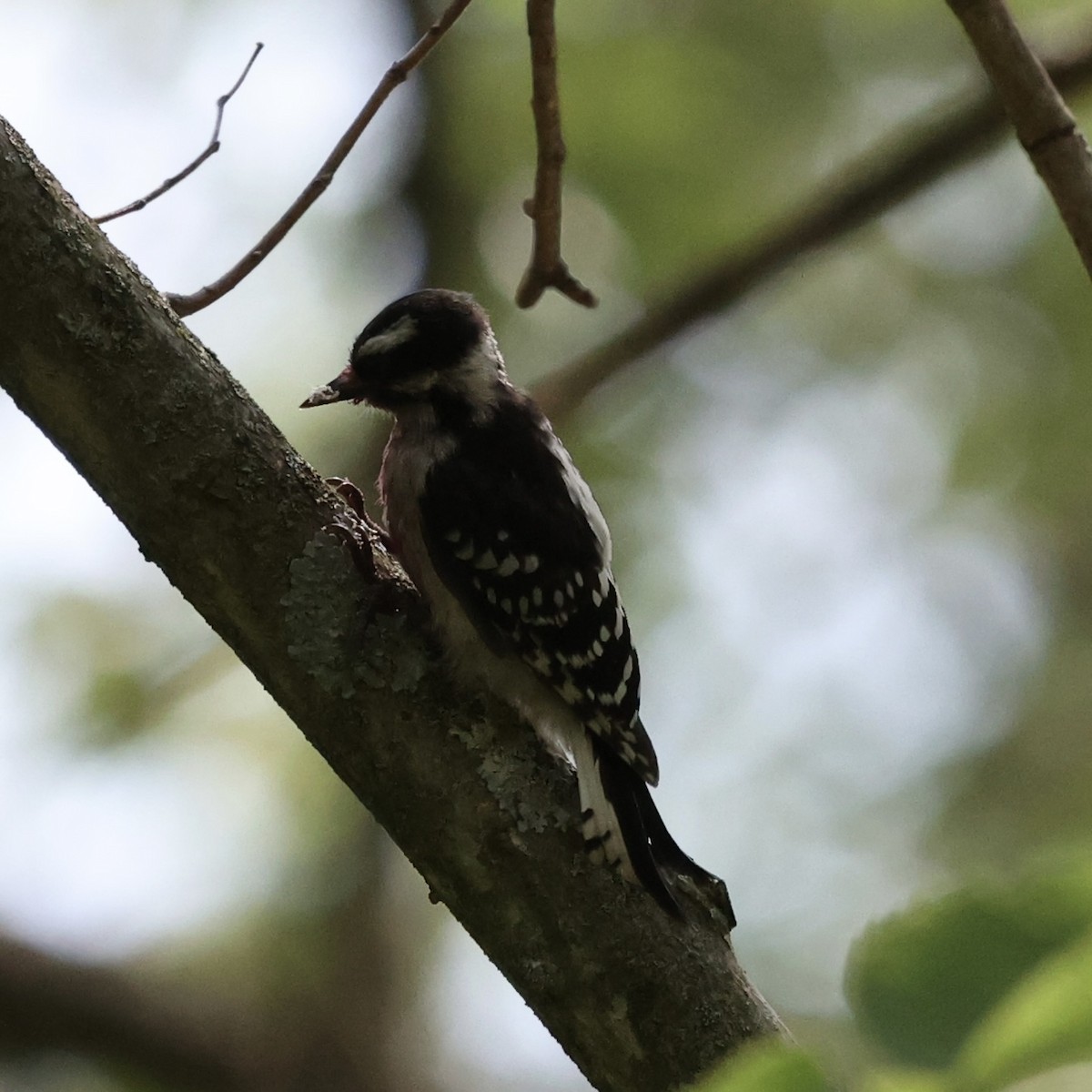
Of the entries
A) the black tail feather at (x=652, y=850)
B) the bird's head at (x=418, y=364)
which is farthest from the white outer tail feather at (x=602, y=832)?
the bird's head at (x=418, y=364)

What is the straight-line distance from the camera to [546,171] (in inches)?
128

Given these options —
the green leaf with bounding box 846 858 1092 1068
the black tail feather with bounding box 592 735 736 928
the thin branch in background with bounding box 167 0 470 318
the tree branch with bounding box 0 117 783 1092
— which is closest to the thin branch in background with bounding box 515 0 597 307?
the thin branch in background with bounding box 167 0 470 318

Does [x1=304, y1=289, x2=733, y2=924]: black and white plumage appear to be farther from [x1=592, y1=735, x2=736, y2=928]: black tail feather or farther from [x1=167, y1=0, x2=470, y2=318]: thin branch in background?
[x1=167, y1=0, x2=470, y2=318]: thin branch in background

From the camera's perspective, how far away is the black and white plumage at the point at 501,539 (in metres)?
2.99

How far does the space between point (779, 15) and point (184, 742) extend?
4.45 metres

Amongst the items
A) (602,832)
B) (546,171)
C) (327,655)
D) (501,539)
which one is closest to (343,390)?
(501,539)

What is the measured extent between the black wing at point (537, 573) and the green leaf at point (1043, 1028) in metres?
2.41

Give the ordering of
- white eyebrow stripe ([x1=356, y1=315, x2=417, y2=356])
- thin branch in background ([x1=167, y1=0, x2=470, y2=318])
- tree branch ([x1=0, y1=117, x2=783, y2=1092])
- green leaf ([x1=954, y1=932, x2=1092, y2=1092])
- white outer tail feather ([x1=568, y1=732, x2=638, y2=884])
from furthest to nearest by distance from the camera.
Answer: white eyebrow stripe ([x1=356, y1=315, x2=417, y2=356]) < thin branch in background ([x1=167, y1=0, x2=470, y2=318]) < white outer tail feather ([x1=568, y1=732, x2=638, y2=884]) < tree branch ([x1=0, y1=117, x2=783, y2=1092]) < green leaf ([x1=954, y1=932, x2=1092, y2=1092])

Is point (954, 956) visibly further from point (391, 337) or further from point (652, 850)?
point (391, 337)

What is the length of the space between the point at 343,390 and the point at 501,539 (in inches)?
28.6

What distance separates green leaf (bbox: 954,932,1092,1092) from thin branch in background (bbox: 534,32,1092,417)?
426cm

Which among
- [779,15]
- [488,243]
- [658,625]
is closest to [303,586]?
[488,243]

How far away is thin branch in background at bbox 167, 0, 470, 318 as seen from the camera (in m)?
2.97

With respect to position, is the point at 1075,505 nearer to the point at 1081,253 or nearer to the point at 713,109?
the point at 713,109
